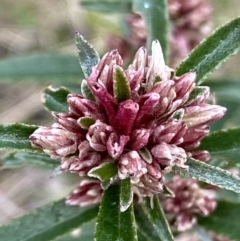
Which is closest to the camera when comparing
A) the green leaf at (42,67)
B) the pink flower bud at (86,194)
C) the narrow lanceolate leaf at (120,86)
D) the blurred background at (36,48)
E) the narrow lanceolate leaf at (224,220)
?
the narrow lanceolate leaf at (120,86)

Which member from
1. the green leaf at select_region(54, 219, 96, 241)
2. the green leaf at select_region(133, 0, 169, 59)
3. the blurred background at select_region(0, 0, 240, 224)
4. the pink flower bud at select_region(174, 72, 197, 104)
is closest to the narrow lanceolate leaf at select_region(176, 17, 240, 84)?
the pink flower bud at select_region(174, 72, 197, 104)

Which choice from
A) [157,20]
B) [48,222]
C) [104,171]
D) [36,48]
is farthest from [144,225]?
[36,48]

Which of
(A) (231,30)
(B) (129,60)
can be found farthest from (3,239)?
(B) (129,60)

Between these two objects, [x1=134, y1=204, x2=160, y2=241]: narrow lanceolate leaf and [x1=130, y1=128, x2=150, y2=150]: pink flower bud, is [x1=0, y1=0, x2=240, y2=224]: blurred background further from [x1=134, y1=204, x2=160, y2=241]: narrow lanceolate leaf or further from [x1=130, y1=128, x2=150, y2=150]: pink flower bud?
[x1=130, y1=128, x2=150, y2=150]: pink flower bud

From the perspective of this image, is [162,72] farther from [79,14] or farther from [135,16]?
[79,14]

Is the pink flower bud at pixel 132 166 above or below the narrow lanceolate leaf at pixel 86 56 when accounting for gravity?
below

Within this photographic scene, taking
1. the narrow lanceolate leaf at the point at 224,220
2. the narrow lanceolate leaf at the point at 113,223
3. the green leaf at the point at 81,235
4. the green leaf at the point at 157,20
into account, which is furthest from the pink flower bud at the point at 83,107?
the green leaf at the point at 81,235

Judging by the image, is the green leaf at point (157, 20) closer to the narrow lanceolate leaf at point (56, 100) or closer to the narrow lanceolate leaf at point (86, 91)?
the narrow lanceolate leaf at point (56, 100)

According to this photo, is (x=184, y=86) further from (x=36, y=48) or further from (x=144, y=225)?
(x=36, y=48)

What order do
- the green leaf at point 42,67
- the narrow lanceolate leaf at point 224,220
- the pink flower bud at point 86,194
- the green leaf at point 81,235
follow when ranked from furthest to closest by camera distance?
the green leaf at point 42,67 → the green leaf at point 81,235 → the narrow lanceolate leaf at point 224,220 → the pink flower bud at point 86,194
